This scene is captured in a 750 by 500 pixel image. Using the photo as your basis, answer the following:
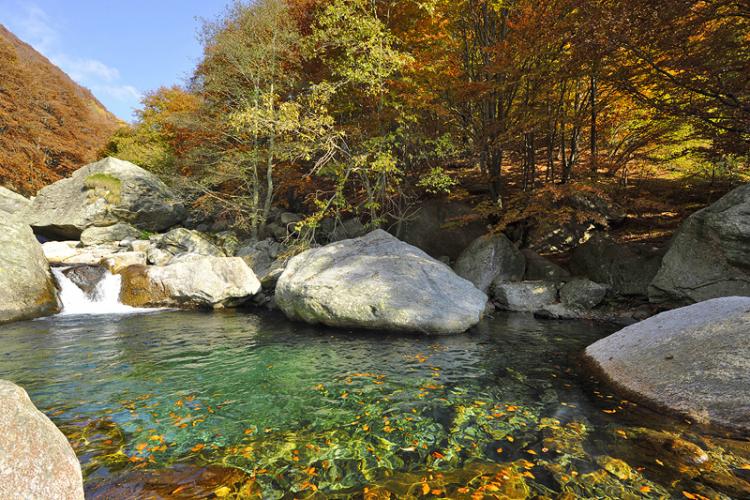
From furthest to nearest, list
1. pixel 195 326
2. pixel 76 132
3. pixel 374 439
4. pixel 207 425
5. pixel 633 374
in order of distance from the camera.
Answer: pixel 76 132, pixel 195 326, pixel 633 374, pixel 207 425, pixel 374 439

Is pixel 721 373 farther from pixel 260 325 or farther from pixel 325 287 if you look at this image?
pixel 260 325

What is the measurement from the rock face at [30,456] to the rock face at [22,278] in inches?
393

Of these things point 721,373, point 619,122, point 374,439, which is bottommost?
point 374,439

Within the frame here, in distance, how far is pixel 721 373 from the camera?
452 centimetres

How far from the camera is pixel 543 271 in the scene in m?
12.2

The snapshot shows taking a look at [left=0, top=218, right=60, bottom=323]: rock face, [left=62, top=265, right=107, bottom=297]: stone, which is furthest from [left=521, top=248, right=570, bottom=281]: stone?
[left=0, top=218, right=60, bottom=323]: rock face

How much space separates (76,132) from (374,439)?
34.0 m

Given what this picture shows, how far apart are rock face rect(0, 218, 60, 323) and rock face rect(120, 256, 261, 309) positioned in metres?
1.92

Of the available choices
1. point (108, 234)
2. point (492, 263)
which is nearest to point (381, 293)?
point (492, 263)

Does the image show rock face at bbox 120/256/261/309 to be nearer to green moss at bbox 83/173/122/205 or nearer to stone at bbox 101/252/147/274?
stone at bbox 101/252/147/274

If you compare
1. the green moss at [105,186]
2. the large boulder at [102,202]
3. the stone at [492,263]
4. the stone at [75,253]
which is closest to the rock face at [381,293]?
the stone at [492,263]

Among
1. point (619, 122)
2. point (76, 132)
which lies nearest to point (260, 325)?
point (619, 122)

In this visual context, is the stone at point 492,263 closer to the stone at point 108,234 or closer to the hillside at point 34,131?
the stone at point 108,234

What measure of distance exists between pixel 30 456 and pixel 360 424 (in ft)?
9.65
